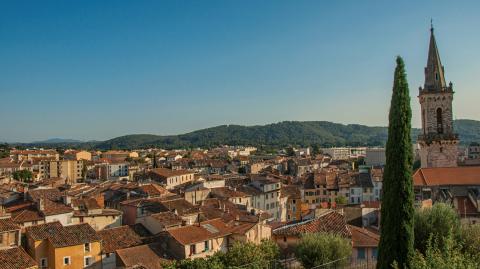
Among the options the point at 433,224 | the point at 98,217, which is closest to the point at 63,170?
the point at 98,217

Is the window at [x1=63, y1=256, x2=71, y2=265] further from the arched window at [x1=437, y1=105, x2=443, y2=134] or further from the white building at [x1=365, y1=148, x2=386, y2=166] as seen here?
the white building at [x1=365, y1=148, x2=386, y2=166]

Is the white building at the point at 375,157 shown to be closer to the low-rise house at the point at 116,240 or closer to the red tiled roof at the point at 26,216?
the low-rise house at the point at 116,240

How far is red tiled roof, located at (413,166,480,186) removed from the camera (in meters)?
40.5

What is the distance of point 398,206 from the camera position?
1891 centimetres

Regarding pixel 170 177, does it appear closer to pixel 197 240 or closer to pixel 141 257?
pixel 197 240

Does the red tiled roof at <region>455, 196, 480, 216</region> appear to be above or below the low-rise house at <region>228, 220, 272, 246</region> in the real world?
above

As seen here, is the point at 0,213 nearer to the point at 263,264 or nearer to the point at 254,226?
the point at 254,226

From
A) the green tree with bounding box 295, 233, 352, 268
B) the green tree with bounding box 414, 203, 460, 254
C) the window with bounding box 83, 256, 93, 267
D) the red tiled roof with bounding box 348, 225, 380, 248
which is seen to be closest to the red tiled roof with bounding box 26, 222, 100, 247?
the window with bounding box 83, 256, 93, 267

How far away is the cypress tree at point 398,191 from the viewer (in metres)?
18.6

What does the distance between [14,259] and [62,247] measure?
14.8 ft

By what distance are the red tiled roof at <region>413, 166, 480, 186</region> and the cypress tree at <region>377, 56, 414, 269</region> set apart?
75.6 ft

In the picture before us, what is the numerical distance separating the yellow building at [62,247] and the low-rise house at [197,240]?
5.92 metres

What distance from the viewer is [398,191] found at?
62.1 feet

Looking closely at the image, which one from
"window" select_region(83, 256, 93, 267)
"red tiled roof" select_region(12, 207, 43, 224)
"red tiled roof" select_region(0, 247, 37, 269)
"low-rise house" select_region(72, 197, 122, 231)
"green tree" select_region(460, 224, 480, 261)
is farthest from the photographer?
"low-rise house" select_region(72, 197, 122, 231)
